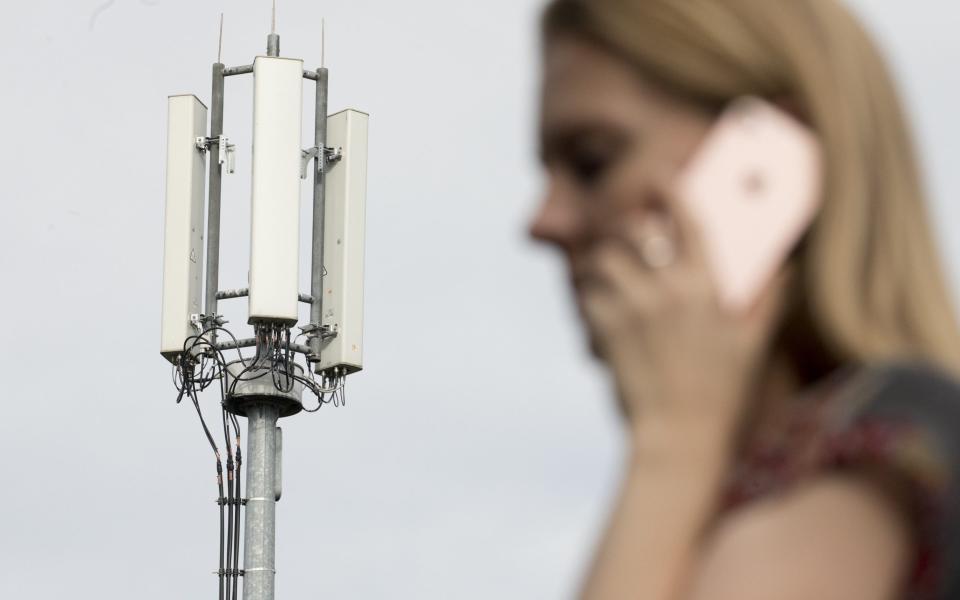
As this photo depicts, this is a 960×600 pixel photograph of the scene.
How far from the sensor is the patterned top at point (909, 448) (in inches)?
58.8

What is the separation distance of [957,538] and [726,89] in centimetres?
43

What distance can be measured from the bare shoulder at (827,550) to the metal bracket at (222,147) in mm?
23043

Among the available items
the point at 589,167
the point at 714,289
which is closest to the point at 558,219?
the point at 589,167

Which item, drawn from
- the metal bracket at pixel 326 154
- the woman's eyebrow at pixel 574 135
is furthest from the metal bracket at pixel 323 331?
the woman's eyebrow at pixel 574 135

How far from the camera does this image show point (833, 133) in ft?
5.52

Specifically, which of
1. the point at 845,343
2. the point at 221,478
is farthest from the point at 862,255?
the point at 221,478

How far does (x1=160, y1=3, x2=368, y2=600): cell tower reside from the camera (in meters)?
23.8

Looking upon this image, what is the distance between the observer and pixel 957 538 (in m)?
1.49

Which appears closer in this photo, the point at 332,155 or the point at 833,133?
the point at 833,133

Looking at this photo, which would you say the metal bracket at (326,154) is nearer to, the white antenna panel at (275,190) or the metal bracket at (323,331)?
the white antenna panel at (275,190)

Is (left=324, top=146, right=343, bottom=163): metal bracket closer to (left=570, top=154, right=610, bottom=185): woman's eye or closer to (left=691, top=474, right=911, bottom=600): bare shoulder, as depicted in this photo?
(left=570, top=154, right=610, bottom=185): woman's eye

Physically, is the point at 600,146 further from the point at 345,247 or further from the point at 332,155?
the point at 332,155

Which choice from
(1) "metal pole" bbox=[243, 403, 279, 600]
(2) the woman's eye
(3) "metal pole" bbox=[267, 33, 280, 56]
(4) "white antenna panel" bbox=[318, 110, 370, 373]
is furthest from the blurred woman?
(3) "metal pole" bbox=[267, 33, 280, 56]

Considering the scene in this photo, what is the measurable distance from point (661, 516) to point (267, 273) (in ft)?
73.4
